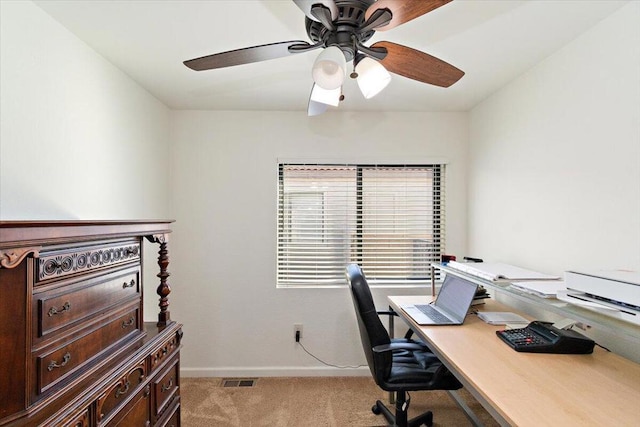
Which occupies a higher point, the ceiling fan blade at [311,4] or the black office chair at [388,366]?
the ceiling fan blade at [311,4]

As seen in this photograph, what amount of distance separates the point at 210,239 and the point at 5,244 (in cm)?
196

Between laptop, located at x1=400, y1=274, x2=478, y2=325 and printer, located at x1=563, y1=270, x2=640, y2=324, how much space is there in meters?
0.65

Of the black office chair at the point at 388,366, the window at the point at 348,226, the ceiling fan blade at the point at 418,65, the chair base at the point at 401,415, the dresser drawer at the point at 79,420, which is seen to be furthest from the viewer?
the window at the point at 348,226

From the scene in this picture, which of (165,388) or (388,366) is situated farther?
(388,366)

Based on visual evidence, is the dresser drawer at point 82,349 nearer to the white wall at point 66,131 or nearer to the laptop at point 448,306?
the white wall at point 66,131

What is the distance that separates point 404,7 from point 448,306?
1.76m

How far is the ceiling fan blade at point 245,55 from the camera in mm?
1173

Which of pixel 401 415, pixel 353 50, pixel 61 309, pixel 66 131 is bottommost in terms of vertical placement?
pixel 401 415

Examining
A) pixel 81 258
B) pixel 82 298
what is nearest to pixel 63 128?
pixel 81 258

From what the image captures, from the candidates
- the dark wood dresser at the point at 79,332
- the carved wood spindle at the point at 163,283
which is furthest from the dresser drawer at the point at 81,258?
the carved wood spindle at the point at 163,283

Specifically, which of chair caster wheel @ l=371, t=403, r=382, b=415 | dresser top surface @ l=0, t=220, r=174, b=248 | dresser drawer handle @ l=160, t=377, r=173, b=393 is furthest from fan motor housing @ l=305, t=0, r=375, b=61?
chair caster wheel @ l=371, t=403, r=382, b=415

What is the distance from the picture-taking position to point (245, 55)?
1209 millimetres

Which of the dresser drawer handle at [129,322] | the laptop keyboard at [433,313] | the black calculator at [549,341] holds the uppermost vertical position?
the dresser drawer handle at [129,322]

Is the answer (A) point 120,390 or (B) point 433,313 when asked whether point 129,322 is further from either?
(B) point 433,313
